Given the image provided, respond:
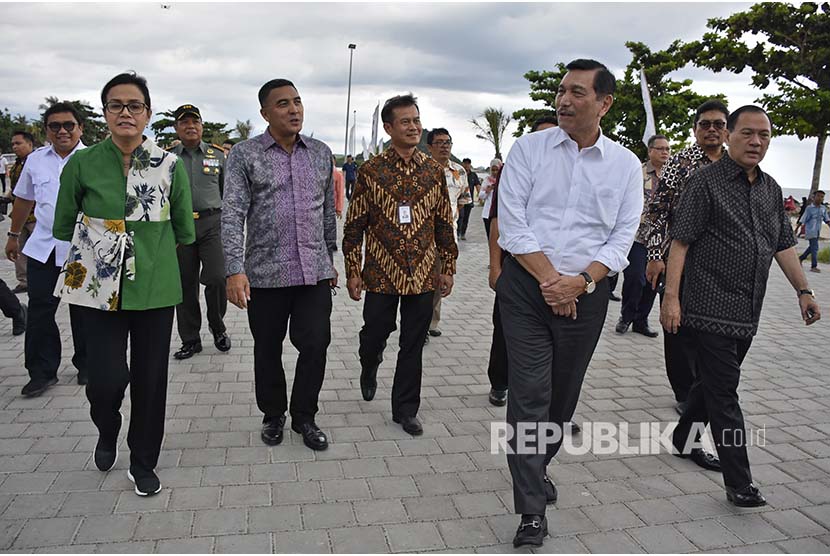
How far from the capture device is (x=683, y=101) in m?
30.0

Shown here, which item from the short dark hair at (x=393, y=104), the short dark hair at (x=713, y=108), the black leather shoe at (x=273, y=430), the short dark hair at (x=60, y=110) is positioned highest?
the short dark hair at (x=713, y=108)

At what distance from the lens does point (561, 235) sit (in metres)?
3.22

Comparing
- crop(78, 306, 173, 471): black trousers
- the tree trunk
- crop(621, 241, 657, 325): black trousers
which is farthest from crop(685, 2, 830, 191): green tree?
crop(78, 306, 173, 471): black trousers

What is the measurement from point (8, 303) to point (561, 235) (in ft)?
18.6

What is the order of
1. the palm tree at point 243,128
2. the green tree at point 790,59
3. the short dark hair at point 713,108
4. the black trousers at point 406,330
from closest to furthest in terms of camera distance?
→ the black trousers at point 406,330, the short dark hair at point 713,108, the green tree at point 790,59, the palm tree at point 243,128

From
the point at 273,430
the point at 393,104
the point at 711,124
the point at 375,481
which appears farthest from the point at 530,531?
the point at 711,124

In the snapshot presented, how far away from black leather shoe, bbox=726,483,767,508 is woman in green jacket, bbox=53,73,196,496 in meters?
3.04

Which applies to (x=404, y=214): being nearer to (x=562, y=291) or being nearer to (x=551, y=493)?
(x=562, y=291)

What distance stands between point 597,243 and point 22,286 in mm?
8151

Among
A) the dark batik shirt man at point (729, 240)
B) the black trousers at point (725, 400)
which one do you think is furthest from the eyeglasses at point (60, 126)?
the black trousers at point (725, 400)

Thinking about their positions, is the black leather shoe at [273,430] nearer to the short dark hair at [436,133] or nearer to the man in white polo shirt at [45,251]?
the man in white polo shirt at [45,251]

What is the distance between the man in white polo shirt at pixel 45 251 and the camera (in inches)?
188

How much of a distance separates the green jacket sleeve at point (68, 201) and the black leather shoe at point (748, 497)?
→ 377 centimetres

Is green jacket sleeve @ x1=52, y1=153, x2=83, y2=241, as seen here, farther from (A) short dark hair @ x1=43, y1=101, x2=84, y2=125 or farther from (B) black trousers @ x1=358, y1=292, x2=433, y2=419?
(B) black trousers @ x1=358, y1=292, x2=433, y2=419
